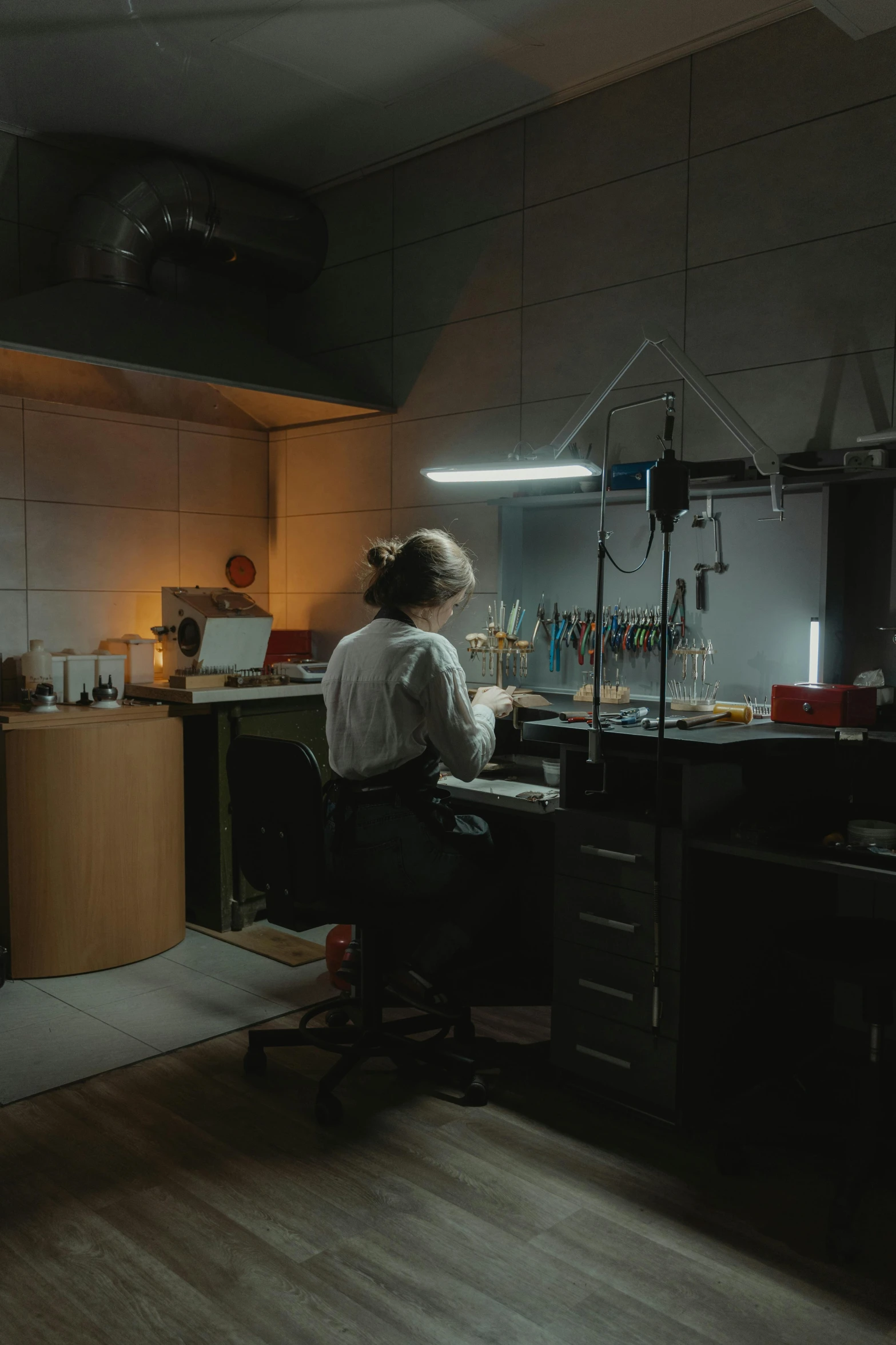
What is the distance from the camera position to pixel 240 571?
4.88 m

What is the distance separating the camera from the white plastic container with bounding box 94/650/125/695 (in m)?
4.00

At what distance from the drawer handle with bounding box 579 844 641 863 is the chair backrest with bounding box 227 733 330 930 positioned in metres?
0.67

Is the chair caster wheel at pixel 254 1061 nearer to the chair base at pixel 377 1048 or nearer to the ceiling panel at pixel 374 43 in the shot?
the chair base at pixel 377 1048

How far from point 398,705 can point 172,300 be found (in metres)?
2.95

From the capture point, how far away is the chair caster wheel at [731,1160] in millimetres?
2299

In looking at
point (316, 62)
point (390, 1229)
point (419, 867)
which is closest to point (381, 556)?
point (419, 867)

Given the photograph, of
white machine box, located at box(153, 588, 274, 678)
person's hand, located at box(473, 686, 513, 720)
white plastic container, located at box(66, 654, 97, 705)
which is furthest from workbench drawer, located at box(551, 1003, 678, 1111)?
white plastic container, located at box(66, 654, 97, 705)

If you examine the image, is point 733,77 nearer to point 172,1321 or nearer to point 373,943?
point 373,943

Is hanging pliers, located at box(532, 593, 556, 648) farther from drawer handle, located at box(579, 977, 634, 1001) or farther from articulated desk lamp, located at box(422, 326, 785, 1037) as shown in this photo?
drawer handle, located at box(579, 977, 634, 1001)

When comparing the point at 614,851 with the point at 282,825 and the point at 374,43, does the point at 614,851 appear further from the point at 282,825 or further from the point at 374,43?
the point at 374,43

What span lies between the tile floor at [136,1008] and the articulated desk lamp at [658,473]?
4.58 feet

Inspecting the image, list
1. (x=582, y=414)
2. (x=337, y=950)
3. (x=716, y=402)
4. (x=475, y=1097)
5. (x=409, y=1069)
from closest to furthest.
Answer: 1. (x=475, y=1097)
2. (x=409, y=1069)
3. (x=716, y=402)
4. (x=582, y=414)
5. (x=337, y=950)

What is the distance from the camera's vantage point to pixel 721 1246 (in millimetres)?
2055

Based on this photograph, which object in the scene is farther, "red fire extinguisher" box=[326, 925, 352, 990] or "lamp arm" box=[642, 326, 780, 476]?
"red fire extinguisher" box=[326, 925, 352, 990]
